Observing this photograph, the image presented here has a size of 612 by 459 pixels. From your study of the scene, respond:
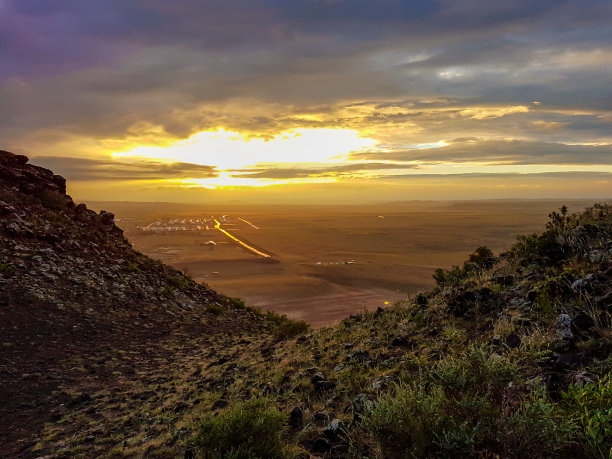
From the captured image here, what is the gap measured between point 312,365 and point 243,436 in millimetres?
4245

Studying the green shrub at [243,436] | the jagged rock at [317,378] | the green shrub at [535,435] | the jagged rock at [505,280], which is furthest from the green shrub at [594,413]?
the jagged rock at [505,280]

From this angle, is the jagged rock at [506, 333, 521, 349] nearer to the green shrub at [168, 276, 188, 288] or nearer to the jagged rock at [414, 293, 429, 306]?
the jagged rock at [414, 293, 429, 306]

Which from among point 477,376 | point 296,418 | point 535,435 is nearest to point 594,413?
point 535,435

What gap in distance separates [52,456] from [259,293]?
33.2 m

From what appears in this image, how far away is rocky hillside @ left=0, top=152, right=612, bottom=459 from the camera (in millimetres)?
3482

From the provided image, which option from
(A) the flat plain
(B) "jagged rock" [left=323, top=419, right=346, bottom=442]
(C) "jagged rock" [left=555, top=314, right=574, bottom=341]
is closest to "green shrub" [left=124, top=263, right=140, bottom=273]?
(A) the flat plain

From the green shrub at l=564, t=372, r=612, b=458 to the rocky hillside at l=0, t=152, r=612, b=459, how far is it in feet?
0.06

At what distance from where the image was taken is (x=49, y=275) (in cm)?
1412

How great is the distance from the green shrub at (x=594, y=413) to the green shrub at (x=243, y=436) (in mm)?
3145

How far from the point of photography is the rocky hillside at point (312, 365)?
3.48 metres

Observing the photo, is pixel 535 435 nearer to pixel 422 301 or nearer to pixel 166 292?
pixel 422 301

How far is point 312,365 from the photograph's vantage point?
8336 millimetres

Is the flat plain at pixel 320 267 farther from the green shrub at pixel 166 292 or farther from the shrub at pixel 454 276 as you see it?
the green shrub at pixel 166 292

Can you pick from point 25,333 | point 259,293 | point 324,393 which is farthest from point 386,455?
point 259,293
